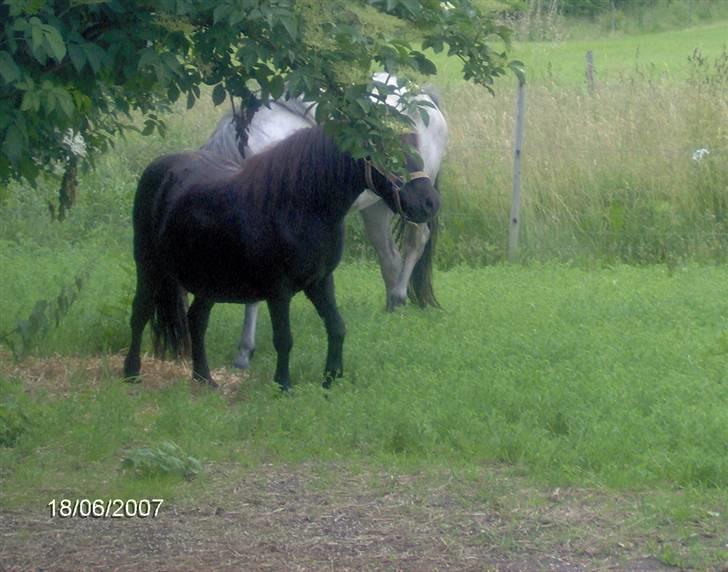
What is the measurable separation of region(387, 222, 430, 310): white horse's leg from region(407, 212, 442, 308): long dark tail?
34 millimetres

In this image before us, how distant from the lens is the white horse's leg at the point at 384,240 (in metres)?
9.78

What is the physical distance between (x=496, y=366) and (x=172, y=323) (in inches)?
86.7

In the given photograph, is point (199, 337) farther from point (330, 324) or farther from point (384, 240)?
A: point (384, 240)

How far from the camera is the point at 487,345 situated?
771 cm

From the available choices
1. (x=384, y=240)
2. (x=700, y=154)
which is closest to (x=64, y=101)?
(x=384, y=240)

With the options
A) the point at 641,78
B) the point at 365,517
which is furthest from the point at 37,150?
the point at 641,78

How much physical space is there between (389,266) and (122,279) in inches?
105

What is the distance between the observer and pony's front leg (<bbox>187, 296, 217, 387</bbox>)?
297 inches

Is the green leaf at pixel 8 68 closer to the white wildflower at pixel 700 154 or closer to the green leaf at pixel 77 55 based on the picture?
the green leaf at pixel 77 55

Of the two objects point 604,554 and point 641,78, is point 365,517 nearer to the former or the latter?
point 604,554

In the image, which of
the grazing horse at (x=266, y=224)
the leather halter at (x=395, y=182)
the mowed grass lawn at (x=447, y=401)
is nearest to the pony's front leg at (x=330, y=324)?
the grazing horse at (x=266, y=224)

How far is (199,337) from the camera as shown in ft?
24.7

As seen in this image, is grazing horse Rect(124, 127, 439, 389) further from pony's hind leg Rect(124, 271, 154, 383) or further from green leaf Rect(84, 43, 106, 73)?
green leaf Rect(84, 43, 106, 73)

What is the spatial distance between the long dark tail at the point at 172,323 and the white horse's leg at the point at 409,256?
2378 mm
